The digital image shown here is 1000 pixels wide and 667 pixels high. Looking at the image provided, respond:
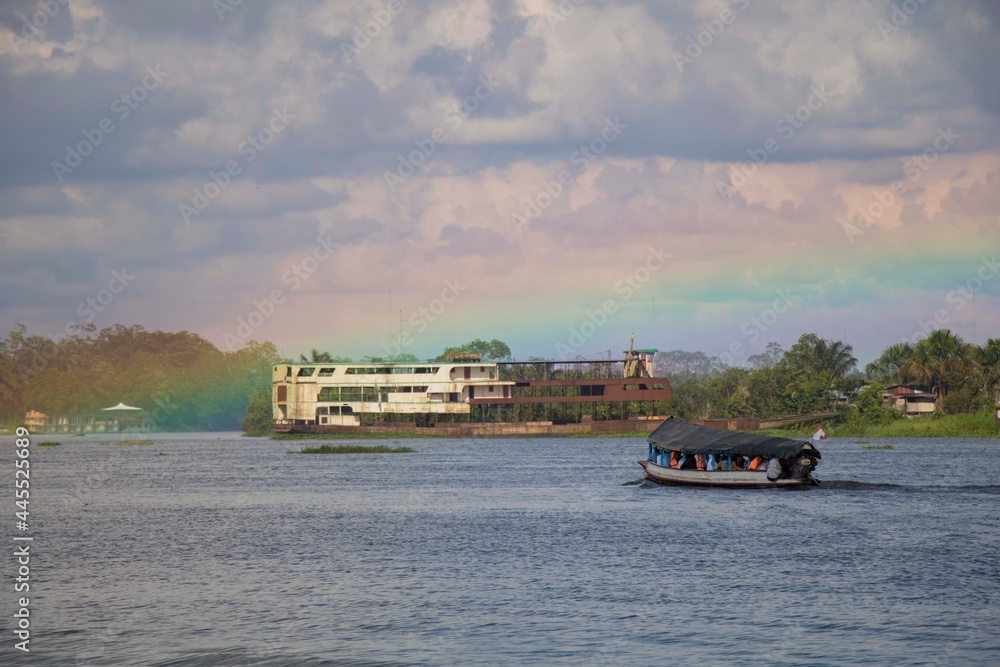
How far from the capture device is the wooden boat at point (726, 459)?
47000mm

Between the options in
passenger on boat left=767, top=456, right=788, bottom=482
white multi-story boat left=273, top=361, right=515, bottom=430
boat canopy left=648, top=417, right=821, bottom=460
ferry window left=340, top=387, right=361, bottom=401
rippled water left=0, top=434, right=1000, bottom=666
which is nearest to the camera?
rippled water left=0, top=434, right=1000, bottom=666

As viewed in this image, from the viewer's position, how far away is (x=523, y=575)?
28.7 metres

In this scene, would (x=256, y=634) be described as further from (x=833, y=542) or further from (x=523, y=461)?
(x=523, y=461)

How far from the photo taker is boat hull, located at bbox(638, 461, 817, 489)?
47.4m

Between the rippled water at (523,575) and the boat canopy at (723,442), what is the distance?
2.04 meters

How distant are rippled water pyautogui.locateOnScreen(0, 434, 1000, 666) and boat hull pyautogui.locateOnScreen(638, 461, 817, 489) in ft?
2.07

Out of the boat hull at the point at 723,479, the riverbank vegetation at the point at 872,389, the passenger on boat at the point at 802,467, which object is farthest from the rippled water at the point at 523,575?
the riverbank vegetation at the point at 872,389

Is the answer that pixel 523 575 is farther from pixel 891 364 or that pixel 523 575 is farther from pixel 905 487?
pixel 891 364

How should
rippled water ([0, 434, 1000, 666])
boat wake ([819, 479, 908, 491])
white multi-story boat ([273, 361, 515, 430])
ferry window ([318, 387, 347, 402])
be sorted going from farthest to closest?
ferry window ([318, 387, 347, 402]) → white multi-story boat ([273, 361, 515, 430]) → boat wake ([819, 479, 908, 491]) → rippled water ([0, 434, 1000, 666])

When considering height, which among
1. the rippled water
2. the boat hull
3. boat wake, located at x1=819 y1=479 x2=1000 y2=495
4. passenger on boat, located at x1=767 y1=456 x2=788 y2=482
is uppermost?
passenger on boat, located at x1=767 y1=456 x2=788 y2=482

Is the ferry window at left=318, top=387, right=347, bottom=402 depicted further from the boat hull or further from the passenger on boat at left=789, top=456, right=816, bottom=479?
the passenger on boat at left=789, top=456, right=816, bottom=479

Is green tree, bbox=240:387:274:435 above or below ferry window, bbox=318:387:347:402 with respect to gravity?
below

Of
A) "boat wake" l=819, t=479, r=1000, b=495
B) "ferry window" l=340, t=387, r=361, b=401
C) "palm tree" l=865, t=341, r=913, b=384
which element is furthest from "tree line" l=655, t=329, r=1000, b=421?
"boat wake" l=819, t=479, r=1000, b=495

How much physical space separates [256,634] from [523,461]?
58.5 m
